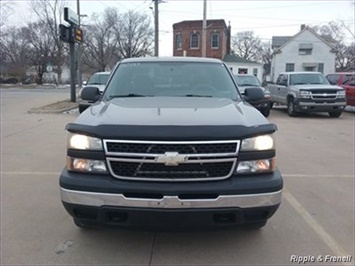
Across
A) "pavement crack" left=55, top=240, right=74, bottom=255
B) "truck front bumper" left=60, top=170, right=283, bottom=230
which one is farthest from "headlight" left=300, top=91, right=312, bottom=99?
"pavement crack" left=55, top=240, right=74, bottom=255

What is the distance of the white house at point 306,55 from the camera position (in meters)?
50.0

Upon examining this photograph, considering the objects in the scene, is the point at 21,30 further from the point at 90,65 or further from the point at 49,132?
the point at 49,132

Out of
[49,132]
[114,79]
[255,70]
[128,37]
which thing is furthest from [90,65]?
[114,79]

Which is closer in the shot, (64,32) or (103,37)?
(64,32)

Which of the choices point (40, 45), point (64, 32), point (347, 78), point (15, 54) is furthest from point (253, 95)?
point (15, 54)

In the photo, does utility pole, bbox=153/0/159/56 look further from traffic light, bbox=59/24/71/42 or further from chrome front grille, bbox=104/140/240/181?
chrome front grille, bbox=104/140/240/181

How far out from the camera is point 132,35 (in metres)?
66.2

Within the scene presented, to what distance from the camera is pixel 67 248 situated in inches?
145

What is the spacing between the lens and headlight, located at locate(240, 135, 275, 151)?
3.23m

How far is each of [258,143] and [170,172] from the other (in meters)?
0.80

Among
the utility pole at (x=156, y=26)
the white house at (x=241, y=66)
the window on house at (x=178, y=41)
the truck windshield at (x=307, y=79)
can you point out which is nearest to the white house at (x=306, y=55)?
the white house at (x=241, y=66)

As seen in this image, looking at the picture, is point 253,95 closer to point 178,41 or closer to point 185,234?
point 185,234

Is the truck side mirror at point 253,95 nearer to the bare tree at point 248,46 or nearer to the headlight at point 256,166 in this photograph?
the headlight at point 256,166

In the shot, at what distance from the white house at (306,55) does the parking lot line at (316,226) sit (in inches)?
1842
